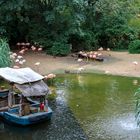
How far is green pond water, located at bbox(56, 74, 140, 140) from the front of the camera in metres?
12.6

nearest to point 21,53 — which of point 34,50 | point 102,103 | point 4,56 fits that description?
point 34,50

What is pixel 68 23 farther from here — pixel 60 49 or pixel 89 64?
pixel 89 64

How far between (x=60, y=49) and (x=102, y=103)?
26.7 feet

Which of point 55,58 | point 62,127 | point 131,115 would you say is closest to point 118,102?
point 131,115

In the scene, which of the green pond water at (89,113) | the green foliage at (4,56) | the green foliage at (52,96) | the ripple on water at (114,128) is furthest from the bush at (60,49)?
the ripple on water at (114,128)

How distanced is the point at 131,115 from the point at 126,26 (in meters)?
12.7

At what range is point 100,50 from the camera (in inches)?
960

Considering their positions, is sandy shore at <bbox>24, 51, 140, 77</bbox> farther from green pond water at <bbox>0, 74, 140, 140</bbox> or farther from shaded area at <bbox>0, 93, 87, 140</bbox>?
shaded area at <bbox>0, 93, 87, 140</bbox>

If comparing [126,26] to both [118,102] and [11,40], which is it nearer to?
[11,40]

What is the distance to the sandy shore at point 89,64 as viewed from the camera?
19.6 m

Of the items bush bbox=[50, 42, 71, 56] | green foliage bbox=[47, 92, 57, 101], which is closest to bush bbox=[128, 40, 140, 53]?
bush bbox=[50, 42, 71, 56]

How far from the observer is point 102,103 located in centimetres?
1511

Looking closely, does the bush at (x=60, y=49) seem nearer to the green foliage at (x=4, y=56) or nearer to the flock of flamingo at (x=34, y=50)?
the flock of flamingo at (x=34, y=50)

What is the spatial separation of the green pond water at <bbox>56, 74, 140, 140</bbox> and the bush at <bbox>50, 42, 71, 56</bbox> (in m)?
3.94
